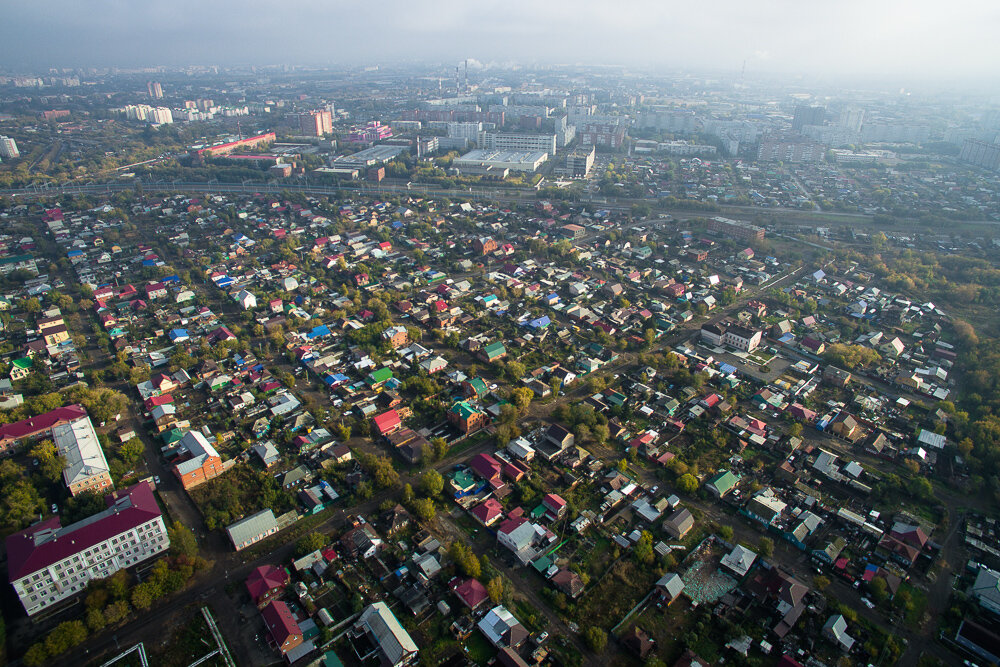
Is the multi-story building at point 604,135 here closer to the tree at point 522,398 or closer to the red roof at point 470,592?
the tree at point 522,398

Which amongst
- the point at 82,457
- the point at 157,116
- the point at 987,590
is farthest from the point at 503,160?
the point at 157,116

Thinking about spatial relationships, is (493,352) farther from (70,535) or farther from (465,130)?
(465,130)

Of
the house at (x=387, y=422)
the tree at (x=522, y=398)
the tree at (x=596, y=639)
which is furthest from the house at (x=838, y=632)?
the house at (x=387, y=422)

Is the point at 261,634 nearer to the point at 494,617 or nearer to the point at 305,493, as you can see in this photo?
the point at 305,493

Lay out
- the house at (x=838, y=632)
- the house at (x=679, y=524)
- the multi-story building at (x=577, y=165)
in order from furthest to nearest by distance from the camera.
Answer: the multi-story building at (x=577, y=165), the house at (x=679, y=524), the house at (x=838, y=632)

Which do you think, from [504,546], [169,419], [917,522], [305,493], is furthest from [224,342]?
[917,522]

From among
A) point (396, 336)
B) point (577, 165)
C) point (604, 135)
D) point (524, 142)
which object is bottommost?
point (396, 336)
